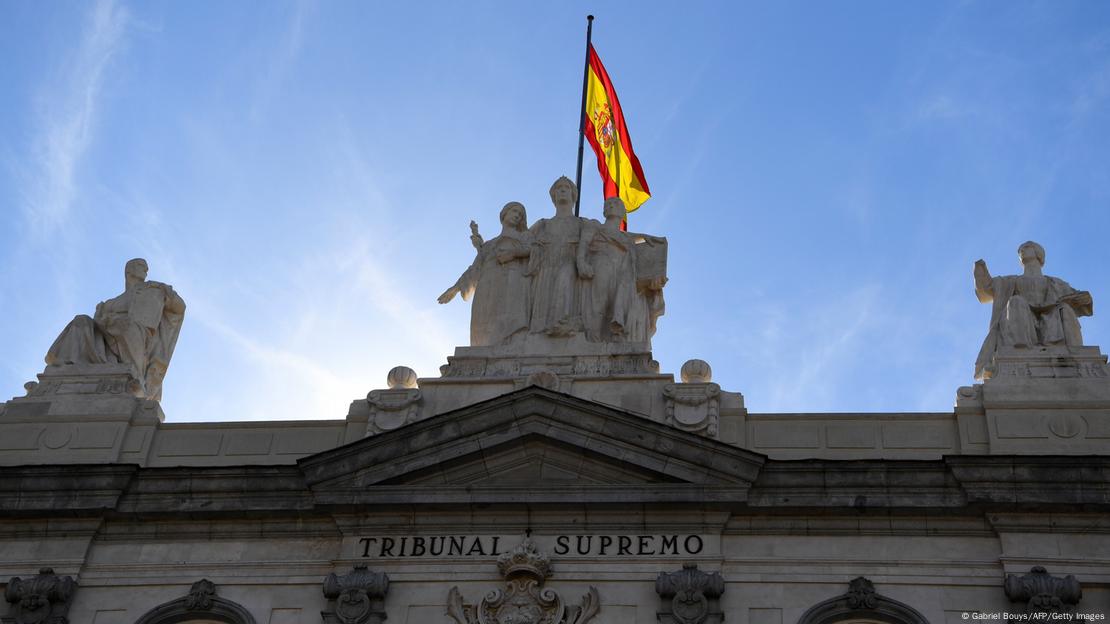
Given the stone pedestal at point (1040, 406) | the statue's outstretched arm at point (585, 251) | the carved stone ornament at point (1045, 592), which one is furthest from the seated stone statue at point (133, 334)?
the carved stone ornament at point (1045, 592)

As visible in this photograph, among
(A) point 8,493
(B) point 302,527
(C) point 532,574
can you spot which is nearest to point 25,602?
(A) point 8,493

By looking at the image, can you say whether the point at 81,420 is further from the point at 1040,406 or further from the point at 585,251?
the point at 1040,406

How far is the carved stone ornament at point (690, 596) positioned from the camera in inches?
795

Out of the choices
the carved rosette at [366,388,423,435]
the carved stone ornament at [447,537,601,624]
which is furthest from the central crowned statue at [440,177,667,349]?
the carved stone ornament at [447,537,601,624]

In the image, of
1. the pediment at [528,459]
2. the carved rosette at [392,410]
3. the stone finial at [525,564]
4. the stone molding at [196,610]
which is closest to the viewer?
the stone finial at [525,564]

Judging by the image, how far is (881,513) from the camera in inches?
832

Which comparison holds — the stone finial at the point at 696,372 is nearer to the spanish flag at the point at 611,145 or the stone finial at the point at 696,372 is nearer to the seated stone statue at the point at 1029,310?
the seated stone statue at the point at 1029,310

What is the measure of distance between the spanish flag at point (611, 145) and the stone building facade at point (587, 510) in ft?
21.9

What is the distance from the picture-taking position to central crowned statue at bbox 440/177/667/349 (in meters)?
24.1

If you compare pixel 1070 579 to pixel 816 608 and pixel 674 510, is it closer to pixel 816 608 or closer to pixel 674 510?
pixel 816 608

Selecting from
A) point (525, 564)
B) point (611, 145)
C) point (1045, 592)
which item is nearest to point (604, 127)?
point (611, 145)

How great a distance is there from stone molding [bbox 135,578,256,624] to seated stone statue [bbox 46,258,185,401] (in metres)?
4.19

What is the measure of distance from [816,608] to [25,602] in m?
9.71

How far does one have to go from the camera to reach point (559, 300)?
79.5 ft
